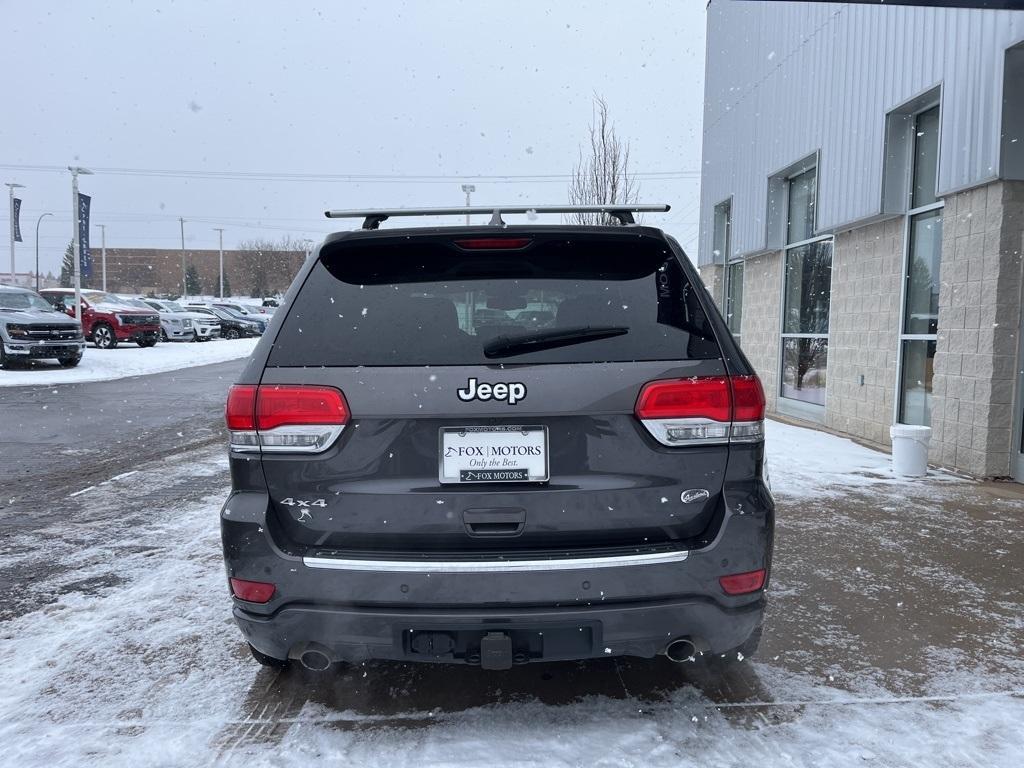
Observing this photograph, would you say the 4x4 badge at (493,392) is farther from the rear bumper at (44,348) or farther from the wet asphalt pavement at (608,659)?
the rear bumper at (44,348)

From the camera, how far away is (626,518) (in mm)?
2441

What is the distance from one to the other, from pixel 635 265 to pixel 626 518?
0.89m

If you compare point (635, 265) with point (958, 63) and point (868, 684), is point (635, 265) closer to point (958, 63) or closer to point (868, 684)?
point (868, 684)

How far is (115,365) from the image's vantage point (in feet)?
66.3

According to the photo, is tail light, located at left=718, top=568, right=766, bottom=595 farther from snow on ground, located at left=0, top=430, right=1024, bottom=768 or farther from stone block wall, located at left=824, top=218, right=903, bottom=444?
stone block wall, located at left=824, top=218, right=903, bottom=444

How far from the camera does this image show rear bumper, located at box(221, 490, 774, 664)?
2.41 metres

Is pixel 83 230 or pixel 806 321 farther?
pixel 83 230

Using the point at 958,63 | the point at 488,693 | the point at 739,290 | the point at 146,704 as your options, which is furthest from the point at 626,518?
the point at 739,290

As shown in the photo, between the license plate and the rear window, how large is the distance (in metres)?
0.23

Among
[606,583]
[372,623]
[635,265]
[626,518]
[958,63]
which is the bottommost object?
[372,623]

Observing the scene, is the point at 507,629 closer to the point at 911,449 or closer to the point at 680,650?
the point at 680,650

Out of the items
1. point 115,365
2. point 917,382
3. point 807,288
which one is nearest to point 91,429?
point 917,382

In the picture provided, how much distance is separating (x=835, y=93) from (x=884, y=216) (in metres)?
2.31

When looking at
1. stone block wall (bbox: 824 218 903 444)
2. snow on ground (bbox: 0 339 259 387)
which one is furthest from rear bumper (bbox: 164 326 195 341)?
stone block wall (bbox: 824 218 903 444)
